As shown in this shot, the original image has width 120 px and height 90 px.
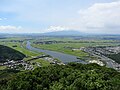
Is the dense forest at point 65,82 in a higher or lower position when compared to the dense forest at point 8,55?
higher

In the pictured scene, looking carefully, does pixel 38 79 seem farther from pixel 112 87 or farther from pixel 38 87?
pixel 112 87

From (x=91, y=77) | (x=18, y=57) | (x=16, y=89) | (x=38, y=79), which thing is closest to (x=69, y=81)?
(x=91, y=77)

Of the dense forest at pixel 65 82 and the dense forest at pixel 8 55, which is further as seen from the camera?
the dense forest at pixel 8 55

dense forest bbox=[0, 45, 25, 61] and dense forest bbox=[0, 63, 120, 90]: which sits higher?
dense forest bbox=[0, 63, 120, 90]

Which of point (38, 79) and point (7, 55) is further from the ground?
point (38, 79)

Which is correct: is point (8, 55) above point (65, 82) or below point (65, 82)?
below

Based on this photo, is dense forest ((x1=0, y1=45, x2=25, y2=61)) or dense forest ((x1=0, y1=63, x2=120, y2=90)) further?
dense forest ((x1=0, y1=45, x2=25, y2=61))

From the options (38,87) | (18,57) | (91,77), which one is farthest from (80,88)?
(18,57)

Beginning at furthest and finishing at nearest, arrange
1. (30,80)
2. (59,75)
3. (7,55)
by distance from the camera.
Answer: (7,55) < (59,75) < (30,80)

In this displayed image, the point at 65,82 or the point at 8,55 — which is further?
the point at 8,55

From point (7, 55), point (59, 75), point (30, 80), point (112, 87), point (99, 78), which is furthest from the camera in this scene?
point (7, 55)

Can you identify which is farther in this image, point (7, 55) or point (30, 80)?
point (7, 55)
